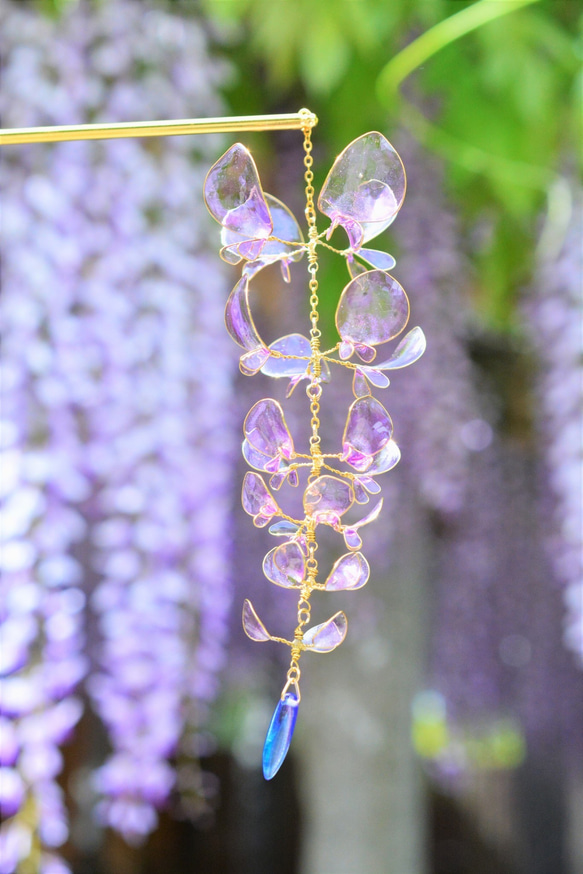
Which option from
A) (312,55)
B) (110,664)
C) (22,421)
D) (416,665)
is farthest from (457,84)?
(416,665)

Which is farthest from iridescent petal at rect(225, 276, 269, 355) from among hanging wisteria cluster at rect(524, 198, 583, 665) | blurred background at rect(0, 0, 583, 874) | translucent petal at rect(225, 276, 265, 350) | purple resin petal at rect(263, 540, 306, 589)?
hanging wisteria cluster at rect(524, 198, 583, 665)

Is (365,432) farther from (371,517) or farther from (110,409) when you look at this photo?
(110,409)

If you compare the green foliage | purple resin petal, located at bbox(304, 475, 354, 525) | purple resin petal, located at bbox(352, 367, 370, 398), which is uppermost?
the green foliage

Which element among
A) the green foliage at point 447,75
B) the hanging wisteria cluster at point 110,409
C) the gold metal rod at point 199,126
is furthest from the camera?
the green foliage at point 447,75

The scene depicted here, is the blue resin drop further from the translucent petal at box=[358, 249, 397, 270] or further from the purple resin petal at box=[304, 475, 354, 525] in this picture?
the translucent petal at box=[358, 249, 397, 270]

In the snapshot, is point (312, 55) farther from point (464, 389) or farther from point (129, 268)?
point (464, 389)

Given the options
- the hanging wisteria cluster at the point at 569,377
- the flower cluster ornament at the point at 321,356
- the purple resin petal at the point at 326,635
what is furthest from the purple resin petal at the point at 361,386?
the hanging wisteria cluster at the point at 569,377

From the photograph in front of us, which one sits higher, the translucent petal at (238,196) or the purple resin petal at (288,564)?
the translucent petal at (238,196)

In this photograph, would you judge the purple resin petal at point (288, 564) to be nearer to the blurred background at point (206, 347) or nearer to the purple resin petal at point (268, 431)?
the purple resin petal at point (268, 431)
